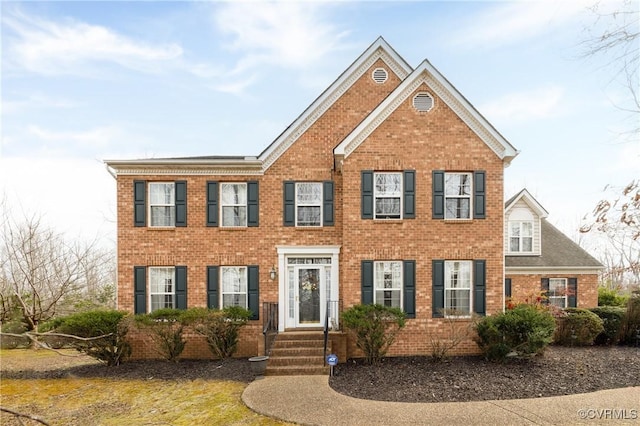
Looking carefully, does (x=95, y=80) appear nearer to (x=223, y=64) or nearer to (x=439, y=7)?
(x=223, y=64)

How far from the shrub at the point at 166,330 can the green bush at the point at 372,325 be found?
15.9 feet

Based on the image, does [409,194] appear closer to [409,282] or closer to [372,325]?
[409,282]

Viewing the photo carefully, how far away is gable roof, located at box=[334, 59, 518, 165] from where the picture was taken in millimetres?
10758

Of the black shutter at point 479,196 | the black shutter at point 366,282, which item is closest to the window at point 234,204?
the black shutter at point 366,282

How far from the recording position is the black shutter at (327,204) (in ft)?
38.8

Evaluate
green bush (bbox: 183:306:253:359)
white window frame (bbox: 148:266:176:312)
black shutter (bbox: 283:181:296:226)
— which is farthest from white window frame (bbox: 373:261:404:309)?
white window frame (bbox: 148:266:176:312)

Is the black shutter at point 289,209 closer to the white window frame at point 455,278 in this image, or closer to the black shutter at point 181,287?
the black shutter at point 181,287

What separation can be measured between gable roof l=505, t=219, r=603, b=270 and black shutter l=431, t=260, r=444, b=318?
5357 mm

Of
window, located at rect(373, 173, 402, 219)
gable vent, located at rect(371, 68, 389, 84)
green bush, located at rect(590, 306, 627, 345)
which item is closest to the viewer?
window, located at rect(373, 173, 402, 219)

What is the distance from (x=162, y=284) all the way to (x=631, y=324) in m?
15.5

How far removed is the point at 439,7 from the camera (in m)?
10.2

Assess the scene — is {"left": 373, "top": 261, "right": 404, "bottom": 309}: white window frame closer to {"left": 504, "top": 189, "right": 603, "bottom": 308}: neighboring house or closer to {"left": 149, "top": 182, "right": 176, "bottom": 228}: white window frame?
{"left": 504, "top": 189, "right": 603, "bottom": 308}: neighboring house

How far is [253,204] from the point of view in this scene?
38.9ft

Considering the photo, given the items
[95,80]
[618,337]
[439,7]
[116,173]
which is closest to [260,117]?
[95,80]
